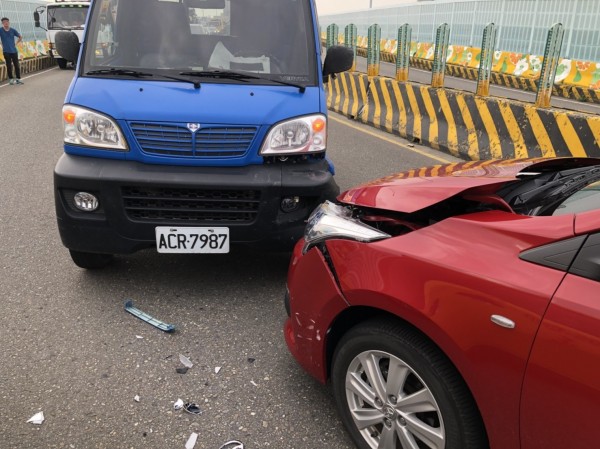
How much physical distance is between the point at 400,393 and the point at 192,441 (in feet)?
3.24

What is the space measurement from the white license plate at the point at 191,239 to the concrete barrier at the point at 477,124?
184 inches

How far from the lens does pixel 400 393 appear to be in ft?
6.73

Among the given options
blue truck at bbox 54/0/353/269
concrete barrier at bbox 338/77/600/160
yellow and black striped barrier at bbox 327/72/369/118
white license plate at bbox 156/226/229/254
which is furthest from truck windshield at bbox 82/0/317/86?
yellow and black striped barrier at bbox 327/72/369/118

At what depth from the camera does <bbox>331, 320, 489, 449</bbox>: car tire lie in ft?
6.09

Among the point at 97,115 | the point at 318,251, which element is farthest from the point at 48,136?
the point at 318,251

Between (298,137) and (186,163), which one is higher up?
(298,137)

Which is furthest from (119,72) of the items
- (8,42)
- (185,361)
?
(8,42)

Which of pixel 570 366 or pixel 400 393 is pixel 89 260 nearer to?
pixel 400 393

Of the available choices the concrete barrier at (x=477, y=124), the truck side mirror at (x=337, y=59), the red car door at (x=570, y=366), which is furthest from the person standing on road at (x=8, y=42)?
the red car door at (x=570, y=366)

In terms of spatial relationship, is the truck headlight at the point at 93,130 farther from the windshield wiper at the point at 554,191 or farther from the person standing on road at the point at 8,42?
the person standing on road at the point at 8,42

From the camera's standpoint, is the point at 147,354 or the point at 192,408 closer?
the point at 192,408

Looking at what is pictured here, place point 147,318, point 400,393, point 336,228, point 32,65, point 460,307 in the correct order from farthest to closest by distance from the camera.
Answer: point 32,65, point 147,318, point 336,228, point 400,393, point 460,307

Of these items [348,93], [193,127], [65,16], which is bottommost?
[348,93]

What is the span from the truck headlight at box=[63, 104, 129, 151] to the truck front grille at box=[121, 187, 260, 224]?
338 mm
